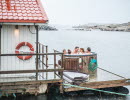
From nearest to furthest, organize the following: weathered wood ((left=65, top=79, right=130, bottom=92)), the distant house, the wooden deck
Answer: the wooden deck, the distant house, weathered wood ((left=65, top=79, right=130, bottom=92))

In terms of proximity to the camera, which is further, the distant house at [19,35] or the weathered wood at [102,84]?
the weathered wood at [102,84]

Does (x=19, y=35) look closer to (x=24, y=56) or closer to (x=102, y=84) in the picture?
(x=24, y=56)

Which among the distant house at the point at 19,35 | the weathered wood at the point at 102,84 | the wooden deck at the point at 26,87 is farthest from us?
the weathered wood at the point at 102,84

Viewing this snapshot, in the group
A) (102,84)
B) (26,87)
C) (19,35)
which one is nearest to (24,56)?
(19,35)

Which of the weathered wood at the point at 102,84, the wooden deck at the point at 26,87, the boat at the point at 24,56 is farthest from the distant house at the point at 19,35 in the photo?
the weathered wood at the point at 102,84

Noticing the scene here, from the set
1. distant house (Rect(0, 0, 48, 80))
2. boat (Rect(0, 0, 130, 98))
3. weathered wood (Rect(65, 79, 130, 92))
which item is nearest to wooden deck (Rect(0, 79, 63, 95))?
boat (Rect(0, 0, 130, 98))

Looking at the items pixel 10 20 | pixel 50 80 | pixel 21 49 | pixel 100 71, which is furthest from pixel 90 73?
pixel 10 20

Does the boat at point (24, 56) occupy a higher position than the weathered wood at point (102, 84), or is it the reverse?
the boat at point (24, 56)

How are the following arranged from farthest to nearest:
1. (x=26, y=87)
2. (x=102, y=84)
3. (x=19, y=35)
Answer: (x=102, y=84)
(x=19, y=35)
(x=26, y=87)

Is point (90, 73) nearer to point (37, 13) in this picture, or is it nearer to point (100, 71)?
point (100, 71)

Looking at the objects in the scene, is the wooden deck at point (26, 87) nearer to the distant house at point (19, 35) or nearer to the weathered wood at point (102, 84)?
the distant house at point (19, 35)

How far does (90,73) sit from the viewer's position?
14.6 metres

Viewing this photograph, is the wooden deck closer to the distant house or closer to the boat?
the boat

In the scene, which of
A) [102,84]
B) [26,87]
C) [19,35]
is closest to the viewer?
[26,87]
